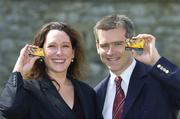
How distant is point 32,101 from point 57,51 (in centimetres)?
36

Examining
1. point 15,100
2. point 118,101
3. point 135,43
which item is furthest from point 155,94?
point 15,100

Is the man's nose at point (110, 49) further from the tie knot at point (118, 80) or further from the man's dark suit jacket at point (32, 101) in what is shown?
the man's dark suit jacket at point (32, 101)

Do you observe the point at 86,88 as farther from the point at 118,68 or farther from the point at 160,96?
the point at 160,96

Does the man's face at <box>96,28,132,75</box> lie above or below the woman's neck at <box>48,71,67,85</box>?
above

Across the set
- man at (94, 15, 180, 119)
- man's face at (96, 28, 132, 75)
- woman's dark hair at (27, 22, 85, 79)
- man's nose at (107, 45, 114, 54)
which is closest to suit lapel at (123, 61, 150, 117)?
man at (94, 15, 180, 119)

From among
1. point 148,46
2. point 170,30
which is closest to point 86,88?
point 148,46

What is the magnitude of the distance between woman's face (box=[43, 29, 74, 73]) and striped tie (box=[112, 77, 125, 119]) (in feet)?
1.19

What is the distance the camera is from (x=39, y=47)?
155 inches

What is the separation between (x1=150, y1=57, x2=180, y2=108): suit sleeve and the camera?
→ 3.81 metres

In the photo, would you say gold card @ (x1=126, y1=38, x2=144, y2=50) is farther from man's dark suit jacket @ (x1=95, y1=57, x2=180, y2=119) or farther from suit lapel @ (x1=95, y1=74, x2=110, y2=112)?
suit lapel @ (x1=95, y1=74, x2=110, y2=112)

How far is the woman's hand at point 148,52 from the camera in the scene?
12.9 feet

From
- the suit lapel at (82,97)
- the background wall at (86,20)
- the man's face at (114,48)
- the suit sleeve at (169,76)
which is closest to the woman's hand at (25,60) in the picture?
the suit lapel at (82,97)

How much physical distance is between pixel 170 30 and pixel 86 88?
4.90 metres

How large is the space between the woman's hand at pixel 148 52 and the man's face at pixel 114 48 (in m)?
0.09
